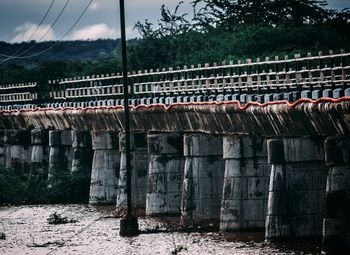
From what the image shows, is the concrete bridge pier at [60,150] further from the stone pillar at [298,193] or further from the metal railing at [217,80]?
the stone pillar at [298,193]

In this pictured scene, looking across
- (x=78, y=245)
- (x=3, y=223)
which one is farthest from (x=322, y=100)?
(x=3, y=223)

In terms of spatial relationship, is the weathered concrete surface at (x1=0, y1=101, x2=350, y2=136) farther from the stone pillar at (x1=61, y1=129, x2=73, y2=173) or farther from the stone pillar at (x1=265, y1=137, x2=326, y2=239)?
the stone pillar at (x1=265, y1=137, x2=326, y2=239)

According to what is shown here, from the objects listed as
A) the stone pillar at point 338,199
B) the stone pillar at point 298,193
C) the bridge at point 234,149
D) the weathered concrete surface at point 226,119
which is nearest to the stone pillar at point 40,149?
the bridge at point 234,149

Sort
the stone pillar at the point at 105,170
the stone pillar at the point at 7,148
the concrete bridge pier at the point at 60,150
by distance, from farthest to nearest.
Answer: the stone pillar at the point at 7,148 → the concrete bridge pier at the point at 60,150 → the stone pillar at the point at 105,170

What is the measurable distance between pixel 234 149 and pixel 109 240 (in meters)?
4.90

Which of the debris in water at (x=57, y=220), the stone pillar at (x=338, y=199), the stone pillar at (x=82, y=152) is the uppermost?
the stone pillar at (x=82, y=152)

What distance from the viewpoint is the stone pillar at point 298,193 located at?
108 ft

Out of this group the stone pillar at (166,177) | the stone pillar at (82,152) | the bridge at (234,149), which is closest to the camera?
the bridge at (234,149)

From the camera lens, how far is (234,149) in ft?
123

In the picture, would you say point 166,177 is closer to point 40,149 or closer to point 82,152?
point 82,152

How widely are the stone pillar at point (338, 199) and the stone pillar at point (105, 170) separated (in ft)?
76.1

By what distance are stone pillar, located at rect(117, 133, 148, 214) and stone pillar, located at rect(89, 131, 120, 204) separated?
384 cm

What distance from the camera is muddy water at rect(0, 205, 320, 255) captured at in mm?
33422

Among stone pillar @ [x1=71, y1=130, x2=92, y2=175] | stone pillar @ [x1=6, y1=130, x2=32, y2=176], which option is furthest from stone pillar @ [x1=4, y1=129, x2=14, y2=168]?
stone pillar @ [x1=71, y1=130, x2=92, y2=175]
